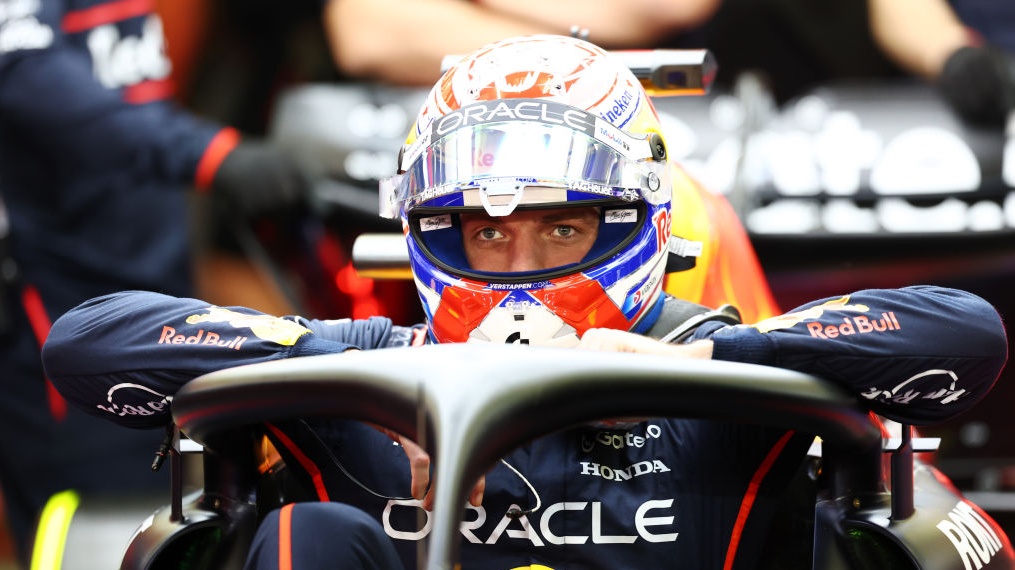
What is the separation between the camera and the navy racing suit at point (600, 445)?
1777mm

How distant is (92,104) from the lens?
3887 mm

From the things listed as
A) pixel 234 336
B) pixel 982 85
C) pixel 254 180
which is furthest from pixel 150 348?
pixel 982 85

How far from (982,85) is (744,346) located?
7.97 ft

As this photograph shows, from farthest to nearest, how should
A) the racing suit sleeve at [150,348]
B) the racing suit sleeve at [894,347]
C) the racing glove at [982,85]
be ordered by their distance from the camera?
the racing glove at [982,85] → the racing suit sleeve at [150,348] → the racing suit sleeve at [894,347]

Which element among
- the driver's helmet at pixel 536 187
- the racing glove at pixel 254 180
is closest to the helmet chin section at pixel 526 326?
the driver's helmet at pixel 536 187

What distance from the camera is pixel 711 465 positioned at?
190cm

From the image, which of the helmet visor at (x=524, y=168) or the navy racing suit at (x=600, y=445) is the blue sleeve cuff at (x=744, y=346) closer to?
the navy racing suit at (x=600, y=445)

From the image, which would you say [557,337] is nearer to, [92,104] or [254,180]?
[254,180]

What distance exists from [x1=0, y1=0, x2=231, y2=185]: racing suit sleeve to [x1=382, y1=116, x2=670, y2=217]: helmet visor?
1996 millimetres

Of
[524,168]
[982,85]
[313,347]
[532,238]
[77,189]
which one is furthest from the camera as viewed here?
[77,189]

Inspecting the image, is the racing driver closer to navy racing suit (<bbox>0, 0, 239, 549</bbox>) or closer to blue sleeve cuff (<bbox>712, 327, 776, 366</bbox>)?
blue sleeve cuff (<bbox>712, 327, 776, 366</bbox>)

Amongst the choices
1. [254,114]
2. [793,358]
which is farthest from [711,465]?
[254,114]

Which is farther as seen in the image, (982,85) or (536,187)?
(982,85)

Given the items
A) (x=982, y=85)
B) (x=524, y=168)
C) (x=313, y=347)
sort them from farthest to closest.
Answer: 1. (x=982, y=85)
2. (x=524, y=168)
3. (x=313, y=347)
